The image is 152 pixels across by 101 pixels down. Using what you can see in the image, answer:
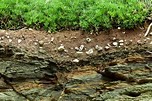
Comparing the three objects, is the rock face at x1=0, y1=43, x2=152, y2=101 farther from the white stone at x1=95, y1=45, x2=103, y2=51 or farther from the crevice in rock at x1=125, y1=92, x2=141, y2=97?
the white stone at x1=95, y1=45, x2=103, y2=51

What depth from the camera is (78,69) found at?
5.61m

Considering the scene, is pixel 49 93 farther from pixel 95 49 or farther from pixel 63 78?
pixel 95 49

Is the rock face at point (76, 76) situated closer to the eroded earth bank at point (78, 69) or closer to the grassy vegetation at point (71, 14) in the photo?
the eroded earth bank at point (78, 69)

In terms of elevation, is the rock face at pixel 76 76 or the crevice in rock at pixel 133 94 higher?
the rock face at pixel 76 76

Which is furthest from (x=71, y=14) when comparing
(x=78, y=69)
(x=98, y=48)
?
(x=78, y=69)

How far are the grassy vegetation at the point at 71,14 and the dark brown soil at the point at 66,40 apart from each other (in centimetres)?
14

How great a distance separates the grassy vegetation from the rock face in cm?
64

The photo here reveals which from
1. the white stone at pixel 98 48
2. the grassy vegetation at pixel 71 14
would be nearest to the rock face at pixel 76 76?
the white stone at pixel 98 48

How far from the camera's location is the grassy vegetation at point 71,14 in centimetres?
588

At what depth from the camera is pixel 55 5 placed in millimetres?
6309

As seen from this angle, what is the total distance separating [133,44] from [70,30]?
121 centimetres

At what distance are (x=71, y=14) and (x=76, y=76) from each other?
1.27 metres

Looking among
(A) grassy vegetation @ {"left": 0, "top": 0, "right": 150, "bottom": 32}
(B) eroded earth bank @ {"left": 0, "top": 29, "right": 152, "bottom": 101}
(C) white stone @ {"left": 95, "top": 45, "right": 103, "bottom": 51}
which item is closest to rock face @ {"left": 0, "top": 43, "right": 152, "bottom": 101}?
(B) eroded earth bank @ {"left": 0, "top": 29, "right": 152, "bottom": 101}

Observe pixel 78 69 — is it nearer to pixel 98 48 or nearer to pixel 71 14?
pixel 98 48
